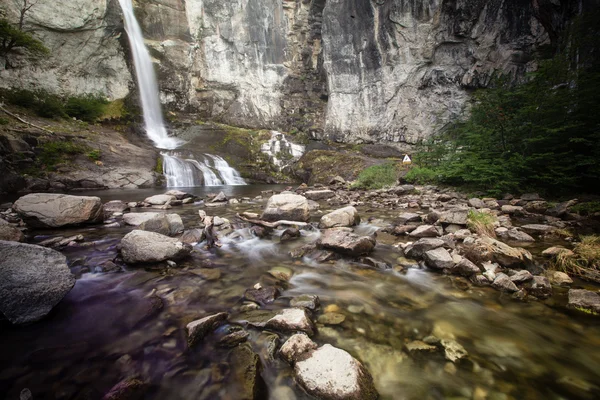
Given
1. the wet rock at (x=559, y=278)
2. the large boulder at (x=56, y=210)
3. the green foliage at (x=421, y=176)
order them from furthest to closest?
the green foliage at (x=421, y=176)
the large boulder at (x=56, y=210)
the wet rock at (x=559, y=278)

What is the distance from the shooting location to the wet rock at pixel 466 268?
3.19 meters

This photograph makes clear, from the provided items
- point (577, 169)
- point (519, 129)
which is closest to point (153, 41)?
point (519, 129)

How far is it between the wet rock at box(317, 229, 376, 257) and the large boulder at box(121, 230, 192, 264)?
2318 millimetres

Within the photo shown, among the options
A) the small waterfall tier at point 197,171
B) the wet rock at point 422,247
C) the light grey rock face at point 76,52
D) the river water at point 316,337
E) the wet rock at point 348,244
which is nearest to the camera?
the river water at point 316,337

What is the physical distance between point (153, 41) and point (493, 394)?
38.1 metres

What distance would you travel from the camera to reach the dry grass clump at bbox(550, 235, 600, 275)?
315 cm

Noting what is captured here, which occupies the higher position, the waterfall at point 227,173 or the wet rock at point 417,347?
the waterfall at point 227,173

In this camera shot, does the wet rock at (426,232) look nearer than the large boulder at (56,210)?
Yes

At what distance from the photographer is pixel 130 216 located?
5785mm

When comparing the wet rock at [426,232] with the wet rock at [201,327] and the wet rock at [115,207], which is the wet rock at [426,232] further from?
the wet rock at [115,207]

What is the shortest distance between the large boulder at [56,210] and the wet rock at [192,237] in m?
2.59

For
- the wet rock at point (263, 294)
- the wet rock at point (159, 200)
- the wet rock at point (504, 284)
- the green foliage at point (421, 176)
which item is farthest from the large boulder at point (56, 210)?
the green foliage at point (421, 176)

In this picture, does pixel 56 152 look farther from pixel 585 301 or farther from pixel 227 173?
pixel 585 301

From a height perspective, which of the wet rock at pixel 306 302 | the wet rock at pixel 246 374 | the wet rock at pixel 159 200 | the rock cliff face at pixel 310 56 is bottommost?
the wet rock at pixel 306 302
